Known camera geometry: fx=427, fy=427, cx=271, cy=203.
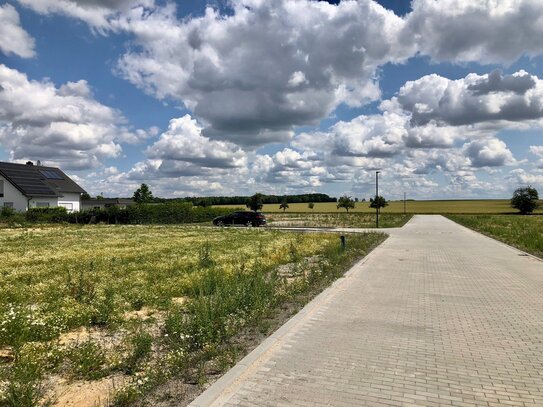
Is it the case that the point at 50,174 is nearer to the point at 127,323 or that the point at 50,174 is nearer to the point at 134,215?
the point at 134,215

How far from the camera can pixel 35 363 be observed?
4.74 meters

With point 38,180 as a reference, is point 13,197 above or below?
below

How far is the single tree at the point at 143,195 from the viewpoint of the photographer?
9131cm

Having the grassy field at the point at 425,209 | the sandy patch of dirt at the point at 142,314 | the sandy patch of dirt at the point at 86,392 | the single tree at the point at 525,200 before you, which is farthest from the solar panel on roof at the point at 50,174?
the single tree at the point at 525,200

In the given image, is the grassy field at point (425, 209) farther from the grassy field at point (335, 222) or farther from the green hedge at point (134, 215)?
the green hedge at point (134, 215)

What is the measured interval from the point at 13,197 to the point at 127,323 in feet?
151

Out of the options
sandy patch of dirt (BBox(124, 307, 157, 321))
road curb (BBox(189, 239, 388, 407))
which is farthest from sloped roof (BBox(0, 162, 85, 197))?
road curb (BBox(189, 239, 388, 407))

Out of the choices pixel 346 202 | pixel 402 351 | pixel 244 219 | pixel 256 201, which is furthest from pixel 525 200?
pixel 402 351

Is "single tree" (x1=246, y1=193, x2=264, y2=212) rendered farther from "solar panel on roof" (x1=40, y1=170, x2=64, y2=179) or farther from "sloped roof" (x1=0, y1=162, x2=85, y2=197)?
"solar panel on roof" (x1=40, y1=170, x2=64, y2=179)

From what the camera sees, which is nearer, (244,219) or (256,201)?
(244,219)

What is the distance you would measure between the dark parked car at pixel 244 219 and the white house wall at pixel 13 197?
22482 millimetres

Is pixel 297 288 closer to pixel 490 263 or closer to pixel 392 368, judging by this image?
pixel 392 368

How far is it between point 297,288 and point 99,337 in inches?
172

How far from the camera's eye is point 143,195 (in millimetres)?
92000
